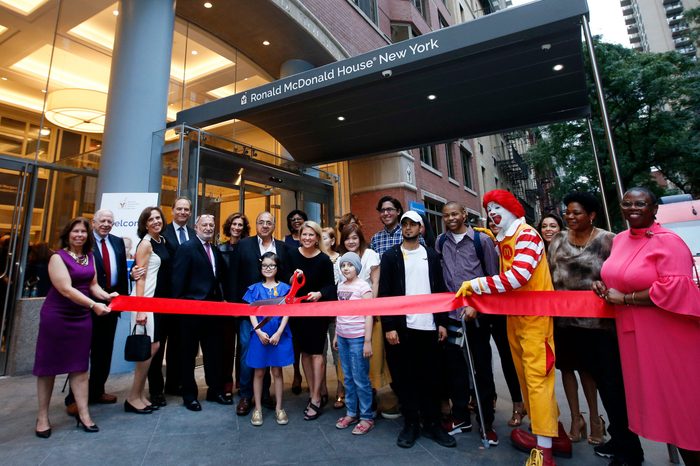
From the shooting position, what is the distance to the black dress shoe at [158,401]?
4.13 metres

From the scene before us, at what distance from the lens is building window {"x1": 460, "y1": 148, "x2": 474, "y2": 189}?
68.5ft

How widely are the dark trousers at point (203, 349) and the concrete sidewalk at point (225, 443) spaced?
248 mm

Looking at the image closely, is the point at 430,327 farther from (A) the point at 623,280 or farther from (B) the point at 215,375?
(B) the point at 215,375

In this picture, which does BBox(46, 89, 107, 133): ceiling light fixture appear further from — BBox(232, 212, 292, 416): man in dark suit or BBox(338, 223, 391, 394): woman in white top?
BBox(338, 223, 391, 394): woman in white top

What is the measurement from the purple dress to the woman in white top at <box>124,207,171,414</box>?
0.49 m

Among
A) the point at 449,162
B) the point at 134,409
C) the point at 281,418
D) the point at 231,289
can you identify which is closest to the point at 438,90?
the point at 231,289

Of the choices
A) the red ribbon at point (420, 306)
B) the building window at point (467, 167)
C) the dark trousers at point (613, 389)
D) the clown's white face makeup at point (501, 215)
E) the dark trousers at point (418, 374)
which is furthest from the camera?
the building window at point (467, 167)

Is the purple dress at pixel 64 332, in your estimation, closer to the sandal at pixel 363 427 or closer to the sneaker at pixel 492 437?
the sandal at pixel 363 427

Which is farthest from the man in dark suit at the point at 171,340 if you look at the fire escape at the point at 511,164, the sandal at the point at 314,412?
the fire escape at the point at 511,164

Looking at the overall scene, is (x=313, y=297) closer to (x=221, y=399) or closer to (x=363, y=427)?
(x=363, y=427)

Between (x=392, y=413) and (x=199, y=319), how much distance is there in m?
2.46

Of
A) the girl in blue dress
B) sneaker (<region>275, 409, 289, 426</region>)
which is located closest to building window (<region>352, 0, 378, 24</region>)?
the girl in blue dress

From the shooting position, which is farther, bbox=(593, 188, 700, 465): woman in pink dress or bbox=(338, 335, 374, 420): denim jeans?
bbox=(338, 335, 374, 420): denim jeans

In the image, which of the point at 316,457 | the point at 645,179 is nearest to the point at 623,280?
the point at 316,457
